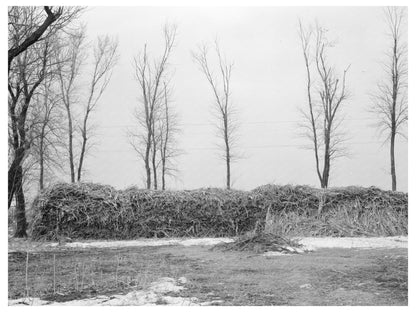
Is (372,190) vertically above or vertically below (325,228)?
above

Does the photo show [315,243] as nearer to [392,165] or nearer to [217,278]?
[217,278]

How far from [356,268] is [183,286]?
2.86m

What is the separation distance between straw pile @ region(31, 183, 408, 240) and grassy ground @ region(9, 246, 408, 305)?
3568 mm

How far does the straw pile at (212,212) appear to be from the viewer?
1295 centimetres

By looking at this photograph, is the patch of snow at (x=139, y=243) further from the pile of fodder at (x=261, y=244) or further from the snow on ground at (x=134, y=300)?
the snow on ground at (x=134, y=300)

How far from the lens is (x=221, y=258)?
8.34 metres

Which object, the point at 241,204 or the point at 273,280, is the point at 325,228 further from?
the point at 273,280

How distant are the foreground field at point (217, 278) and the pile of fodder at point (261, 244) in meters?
0.35

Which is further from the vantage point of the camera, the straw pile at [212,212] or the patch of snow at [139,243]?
the straw pile at [212,212]

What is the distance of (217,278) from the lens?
631 cm

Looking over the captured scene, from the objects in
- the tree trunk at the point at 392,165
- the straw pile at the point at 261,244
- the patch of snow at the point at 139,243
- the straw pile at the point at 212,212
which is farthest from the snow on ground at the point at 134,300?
the tree trunk at the point at 392,165
